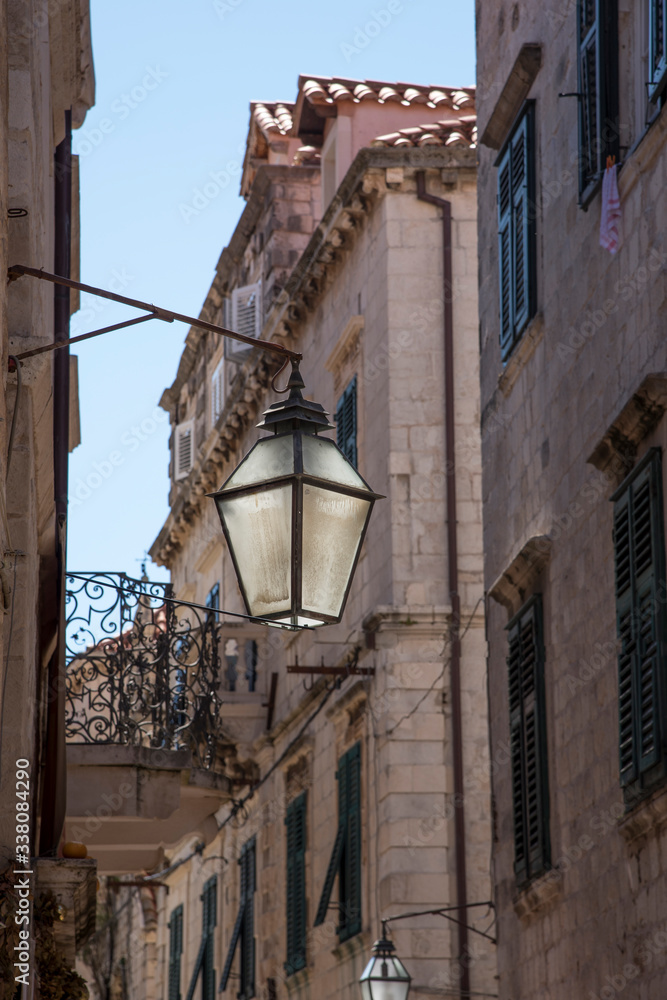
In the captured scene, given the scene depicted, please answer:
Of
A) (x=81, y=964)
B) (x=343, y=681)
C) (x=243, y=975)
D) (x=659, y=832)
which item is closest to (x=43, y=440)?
(x=659, y=832)

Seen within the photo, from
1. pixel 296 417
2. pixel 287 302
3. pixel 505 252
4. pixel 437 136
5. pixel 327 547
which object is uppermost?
pixel 437 136

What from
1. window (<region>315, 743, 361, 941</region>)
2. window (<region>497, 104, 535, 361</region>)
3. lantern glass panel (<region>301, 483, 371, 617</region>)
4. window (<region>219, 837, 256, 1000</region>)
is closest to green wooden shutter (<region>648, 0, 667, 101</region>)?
window (<region>497, 104, 535, 361</region>)

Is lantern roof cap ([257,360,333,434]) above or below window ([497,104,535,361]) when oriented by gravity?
below

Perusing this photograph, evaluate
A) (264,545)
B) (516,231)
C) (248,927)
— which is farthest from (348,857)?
(264,545)

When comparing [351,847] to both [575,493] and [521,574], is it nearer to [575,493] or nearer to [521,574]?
[521,574]

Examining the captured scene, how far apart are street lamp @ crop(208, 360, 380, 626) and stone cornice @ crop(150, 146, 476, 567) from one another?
12.0 m

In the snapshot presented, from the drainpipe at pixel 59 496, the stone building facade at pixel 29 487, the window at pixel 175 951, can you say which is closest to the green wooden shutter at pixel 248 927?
the window at pixel 175 951

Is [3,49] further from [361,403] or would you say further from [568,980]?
[361,403]

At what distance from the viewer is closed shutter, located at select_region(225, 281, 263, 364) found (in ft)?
76.2

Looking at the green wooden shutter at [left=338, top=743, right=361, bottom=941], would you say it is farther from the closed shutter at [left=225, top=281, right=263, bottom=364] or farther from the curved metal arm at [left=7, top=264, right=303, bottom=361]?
the curved metal arm at [left=7, top=264, right=303, bottom=361]

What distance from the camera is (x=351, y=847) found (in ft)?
54.7

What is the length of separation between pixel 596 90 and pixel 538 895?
537 cm

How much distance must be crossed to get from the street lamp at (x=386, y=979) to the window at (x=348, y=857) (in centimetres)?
325

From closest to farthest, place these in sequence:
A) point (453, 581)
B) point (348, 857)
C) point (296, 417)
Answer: point (296, 417)
point (453, 581)
point (348, 857)
